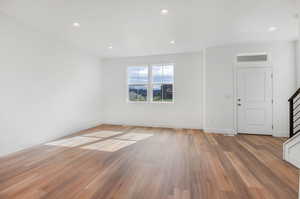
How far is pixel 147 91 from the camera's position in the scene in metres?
5.87

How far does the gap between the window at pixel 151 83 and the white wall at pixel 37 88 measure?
183cm

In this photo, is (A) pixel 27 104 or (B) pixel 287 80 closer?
(A) pixel 27 104

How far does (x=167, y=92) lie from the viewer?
5688mm

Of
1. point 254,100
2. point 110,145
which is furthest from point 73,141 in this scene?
point 254,100

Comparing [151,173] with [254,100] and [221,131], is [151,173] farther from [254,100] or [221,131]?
[254,100]

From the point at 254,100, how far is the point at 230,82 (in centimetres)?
90

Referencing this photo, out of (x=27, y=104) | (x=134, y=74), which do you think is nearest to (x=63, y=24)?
(x=27, y=104)

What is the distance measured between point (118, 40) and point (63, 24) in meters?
1.41

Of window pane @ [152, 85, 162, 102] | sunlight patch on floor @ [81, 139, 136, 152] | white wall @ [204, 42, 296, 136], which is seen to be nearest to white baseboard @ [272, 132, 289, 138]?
white wall @ [204, 42, 296, 136]

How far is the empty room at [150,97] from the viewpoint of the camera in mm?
2148

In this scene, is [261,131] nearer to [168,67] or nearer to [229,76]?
[229,76]

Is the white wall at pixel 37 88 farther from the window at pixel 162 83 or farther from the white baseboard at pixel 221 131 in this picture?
the white baseboard at pixel 221 131

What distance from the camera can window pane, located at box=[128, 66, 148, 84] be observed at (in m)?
5.93

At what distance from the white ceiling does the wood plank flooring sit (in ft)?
9.44
